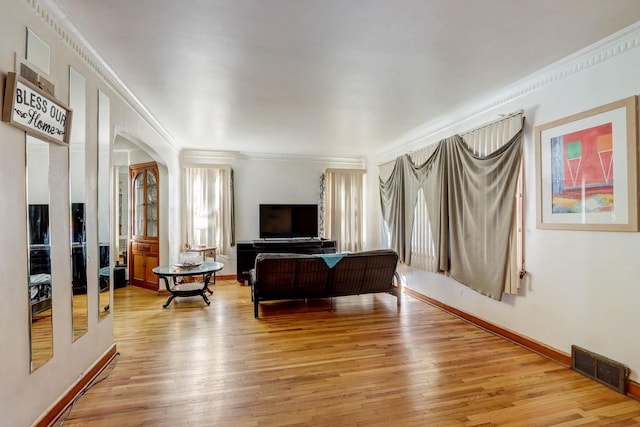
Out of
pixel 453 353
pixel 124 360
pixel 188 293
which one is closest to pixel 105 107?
pixel 124 360

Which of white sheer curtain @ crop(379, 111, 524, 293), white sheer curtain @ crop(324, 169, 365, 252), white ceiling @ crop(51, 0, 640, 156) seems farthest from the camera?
white sheer curtain @ crop(324, 169, 365, 252)

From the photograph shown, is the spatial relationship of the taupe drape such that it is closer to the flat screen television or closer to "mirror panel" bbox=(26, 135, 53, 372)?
the flat screen television

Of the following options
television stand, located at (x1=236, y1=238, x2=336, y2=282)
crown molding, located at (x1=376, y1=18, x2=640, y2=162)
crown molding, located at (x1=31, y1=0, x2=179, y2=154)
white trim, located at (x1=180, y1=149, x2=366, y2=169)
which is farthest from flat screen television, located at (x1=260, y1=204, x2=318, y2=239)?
crown molding, located at (x1=31, y1=0, x2=179, y2=154)

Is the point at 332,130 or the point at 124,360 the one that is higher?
the point at 332,130

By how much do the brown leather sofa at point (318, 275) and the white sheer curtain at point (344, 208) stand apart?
2.61 meters

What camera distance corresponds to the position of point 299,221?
670 centimetres

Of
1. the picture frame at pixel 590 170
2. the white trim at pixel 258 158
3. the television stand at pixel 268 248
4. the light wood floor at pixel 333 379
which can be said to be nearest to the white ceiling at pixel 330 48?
the picture frame at pixel 590 170

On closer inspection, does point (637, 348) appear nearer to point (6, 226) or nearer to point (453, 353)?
point (453, 353)

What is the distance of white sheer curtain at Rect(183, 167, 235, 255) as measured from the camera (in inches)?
246

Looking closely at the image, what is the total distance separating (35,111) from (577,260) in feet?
13.9

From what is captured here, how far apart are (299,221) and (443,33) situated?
491 centimetres

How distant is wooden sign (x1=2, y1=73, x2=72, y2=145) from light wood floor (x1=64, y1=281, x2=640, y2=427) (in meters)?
1.91

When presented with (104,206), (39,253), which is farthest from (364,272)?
(39,253)

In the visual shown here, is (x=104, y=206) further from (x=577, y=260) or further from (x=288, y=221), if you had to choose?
(x=577, y=260)
